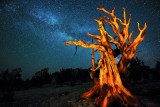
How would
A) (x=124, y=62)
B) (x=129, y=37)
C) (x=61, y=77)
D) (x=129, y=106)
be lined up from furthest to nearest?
(x=61, y=77) < (x=129, y=37) < (x=124, y=62) < (x=129, y=106)

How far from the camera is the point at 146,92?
5.74 meters

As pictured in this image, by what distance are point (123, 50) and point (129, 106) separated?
277 cm

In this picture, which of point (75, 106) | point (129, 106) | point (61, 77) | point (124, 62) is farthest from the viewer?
point (61, 77)

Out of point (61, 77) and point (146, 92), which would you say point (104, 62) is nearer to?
point (146, 92)

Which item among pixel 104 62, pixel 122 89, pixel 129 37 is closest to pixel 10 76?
pixel 104 62

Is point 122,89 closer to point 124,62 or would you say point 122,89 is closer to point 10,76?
point 124,62

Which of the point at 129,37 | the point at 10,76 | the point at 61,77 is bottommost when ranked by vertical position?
the point at 61,77

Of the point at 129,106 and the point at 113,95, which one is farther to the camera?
the point at 113,95

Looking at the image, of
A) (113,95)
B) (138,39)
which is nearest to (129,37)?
(138,39)

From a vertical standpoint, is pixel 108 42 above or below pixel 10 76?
above

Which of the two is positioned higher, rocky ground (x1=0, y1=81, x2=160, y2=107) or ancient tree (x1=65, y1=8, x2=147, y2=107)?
ancient tree (x1=65, y1=8, x2=147, y2=107)

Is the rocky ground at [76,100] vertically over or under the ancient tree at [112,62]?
under

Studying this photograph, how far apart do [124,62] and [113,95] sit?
1956mm

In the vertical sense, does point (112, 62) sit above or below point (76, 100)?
above
